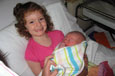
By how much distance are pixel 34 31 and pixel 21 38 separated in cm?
15

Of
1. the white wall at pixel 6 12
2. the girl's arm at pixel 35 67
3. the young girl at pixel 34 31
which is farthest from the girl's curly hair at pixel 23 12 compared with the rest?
the girl's arm at pixel 35 67

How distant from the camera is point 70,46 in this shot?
0.97 metres

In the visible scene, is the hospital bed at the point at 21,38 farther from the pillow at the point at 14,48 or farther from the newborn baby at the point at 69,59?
the newborn baby at the point at 69,59

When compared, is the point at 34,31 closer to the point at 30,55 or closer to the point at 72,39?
the point at 30,55

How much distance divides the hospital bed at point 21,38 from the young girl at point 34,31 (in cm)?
6

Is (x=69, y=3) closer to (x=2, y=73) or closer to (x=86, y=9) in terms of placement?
(x=86, y=9)

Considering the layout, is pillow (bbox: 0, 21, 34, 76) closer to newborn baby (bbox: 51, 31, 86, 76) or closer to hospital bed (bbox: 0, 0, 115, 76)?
hospital bed (bbox: 0, 0, 115, 76)

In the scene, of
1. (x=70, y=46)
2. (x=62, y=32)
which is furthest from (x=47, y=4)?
(x=70, y=46)

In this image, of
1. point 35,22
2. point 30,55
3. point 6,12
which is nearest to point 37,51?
point 30,55

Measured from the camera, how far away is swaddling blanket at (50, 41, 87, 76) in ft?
2.97

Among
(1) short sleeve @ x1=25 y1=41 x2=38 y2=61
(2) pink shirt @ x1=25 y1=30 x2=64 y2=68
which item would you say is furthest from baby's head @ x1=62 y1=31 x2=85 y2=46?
(1) short sleeve @ x1=25 y1=41 x2=38 y2=61

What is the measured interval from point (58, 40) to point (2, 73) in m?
0.76

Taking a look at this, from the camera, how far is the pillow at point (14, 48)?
3.16 feet

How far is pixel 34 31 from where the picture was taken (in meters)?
0.99
